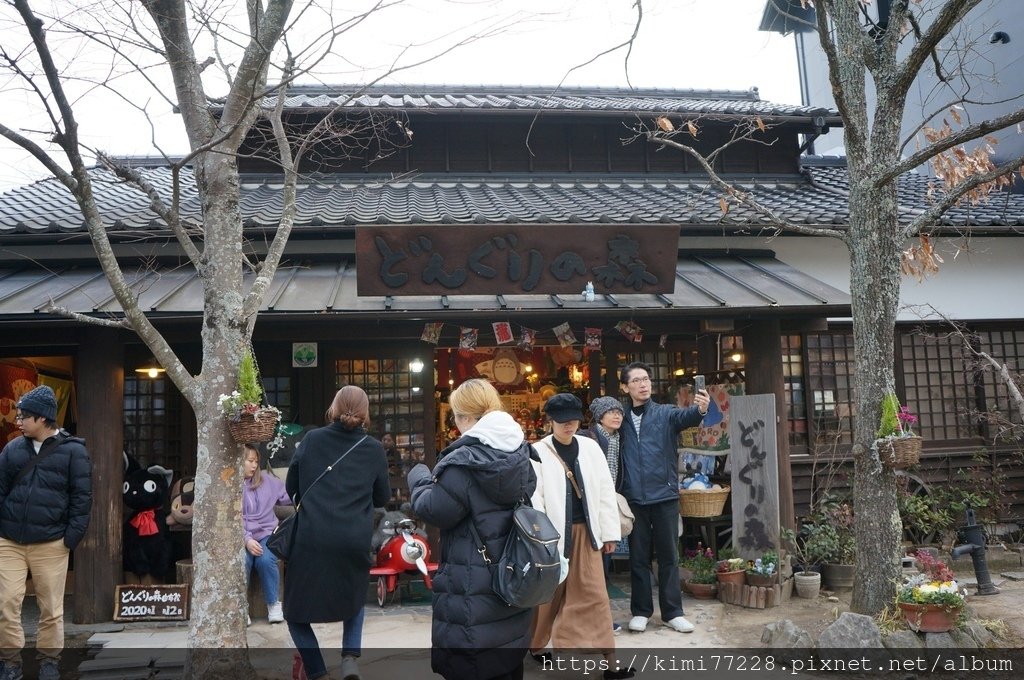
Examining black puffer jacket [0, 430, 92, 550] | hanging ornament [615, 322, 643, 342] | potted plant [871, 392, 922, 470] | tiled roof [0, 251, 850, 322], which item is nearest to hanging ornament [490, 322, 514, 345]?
tiled roof [0, 251, 850, 322]

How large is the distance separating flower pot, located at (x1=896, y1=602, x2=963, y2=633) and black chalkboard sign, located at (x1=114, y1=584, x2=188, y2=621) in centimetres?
671

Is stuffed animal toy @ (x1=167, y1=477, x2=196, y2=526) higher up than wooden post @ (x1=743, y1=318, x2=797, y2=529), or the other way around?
wooden post @ (x1=743, y1=318, x2=797, y2=529)

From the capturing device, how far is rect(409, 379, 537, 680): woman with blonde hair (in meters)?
3.88

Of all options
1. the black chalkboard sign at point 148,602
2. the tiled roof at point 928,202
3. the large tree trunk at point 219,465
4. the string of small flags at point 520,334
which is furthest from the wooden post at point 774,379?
the black chalkboard sign at point 148,602

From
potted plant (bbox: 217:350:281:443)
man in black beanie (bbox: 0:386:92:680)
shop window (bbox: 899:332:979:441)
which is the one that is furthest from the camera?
shop window (bbox: 899:332:979:441)

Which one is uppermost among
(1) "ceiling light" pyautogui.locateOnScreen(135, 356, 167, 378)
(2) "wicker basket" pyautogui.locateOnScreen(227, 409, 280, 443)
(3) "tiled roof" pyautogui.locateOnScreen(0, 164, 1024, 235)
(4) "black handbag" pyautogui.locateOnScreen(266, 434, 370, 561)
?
(3) "tiled roof" pyautogui.locateOnScreen(0, 164, 1024, 235)

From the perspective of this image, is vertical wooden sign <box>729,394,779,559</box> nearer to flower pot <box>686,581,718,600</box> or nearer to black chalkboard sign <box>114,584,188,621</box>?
flower pot <box>686,581,718,600</box>

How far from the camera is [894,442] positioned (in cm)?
631

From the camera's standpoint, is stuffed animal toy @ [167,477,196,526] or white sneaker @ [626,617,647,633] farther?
stuffed animal toy @ [167,477,196,526]

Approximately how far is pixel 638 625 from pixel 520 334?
12.2 ft

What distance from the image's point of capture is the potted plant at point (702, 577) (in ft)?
27.0

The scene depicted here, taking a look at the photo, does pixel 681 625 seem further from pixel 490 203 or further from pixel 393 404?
pixel 490 203

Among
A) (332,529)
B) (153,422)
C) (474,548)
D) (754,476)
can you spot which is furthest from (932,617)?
(153,422)

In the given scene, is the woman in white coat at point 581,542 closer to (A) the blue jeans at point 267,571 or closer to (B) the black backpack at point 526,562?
(B) the black backpack at point 526,562
